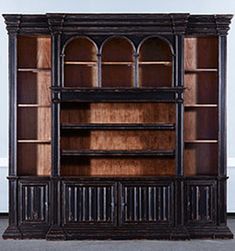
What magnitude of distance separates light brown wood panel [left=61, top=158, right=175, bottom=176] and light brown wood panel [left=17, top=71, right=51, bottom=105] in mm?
530

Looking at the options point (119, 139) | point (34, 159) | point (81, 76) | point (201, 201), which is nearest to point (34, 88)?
point (81, 76)

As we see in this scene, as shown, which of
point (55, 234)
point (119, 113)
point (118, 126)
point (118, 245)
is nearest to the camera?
point (118, 245)

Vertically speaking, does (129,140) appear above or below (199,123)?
below

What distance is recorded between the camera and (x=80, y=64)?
15.5 ft

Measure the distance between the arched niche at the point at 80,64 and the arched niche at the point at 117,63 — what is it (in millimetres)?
75

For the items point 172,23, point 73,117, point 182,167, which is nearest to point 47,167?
point 73,117

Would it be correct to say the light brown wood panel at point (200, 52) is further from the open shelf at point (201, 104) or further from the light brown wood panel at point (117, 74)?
the light brown wood panel at point (117, 74)

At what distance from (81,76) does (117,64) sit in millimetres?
281

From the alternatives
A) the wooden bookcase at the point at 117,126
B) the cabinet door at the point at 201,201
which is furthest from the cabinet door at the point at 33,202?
the cabinet door at the point at 201,201

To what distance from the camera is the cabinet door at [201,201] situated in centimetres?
460

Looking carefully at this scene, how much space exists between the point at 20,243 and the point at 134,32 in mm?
1668

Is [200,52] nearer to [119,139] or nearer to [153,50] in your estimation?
[153,50]

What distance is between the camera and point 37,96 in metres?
4.70

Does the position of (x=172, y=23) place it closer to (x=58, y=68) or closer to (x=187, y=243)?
(x=58, y=68)
